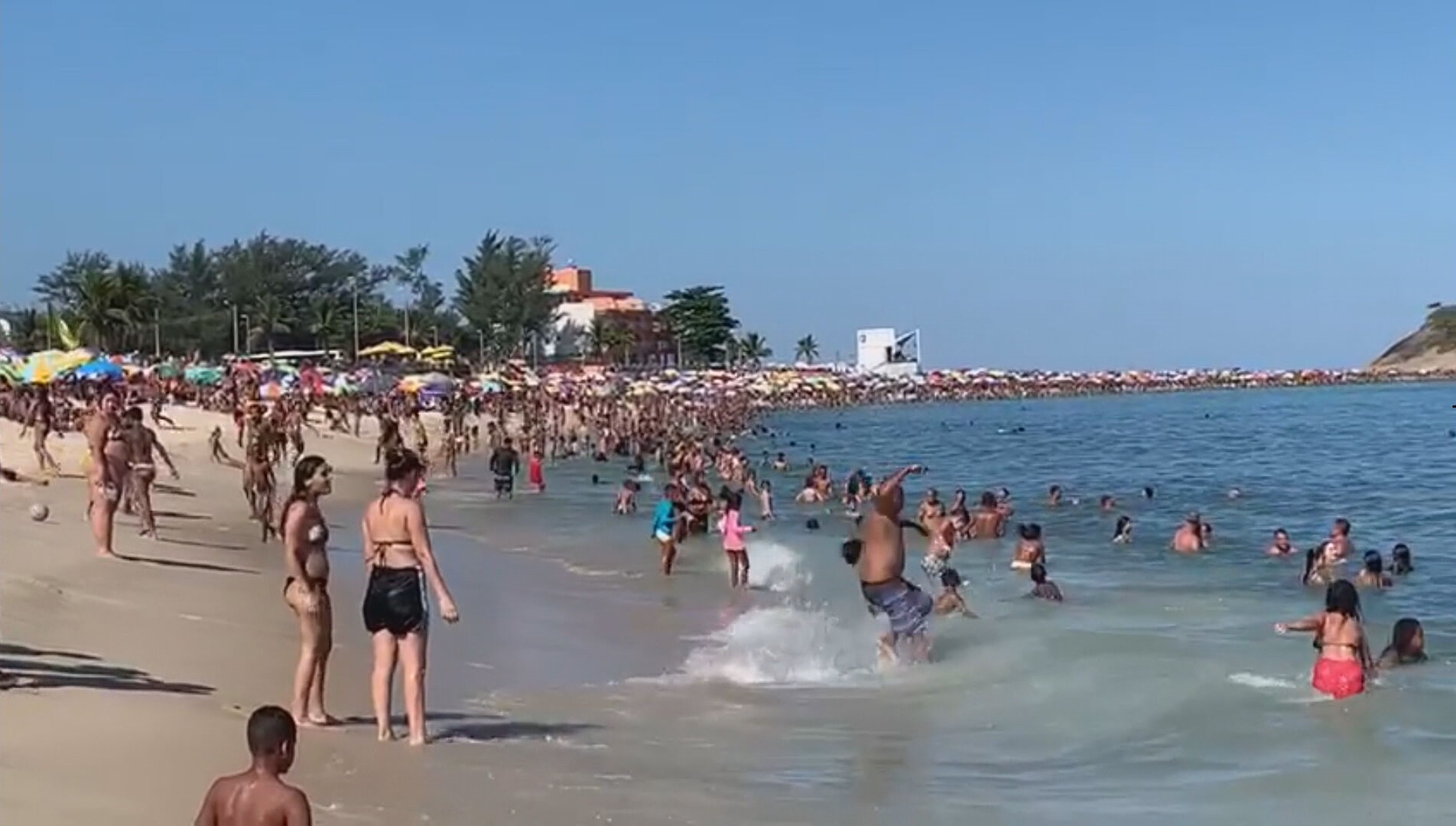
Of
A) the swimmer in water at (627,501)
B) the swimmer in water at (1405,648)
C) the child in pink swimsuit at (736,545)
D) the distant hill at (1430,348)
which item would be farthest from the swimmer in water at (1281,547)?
the distant hill at (1430,348)

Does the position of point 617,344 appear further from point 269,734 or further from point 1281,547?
point 269,734

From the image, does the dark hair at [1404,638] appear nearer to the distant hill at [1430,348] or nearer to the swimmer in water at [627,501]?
the swimmer in water at [627,501]

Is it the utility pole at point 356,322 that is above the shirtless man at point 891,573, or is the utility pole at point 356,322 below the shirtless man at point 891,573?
above

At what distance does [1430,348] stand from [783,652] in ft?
619

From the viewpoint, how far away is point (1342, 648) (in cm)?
974

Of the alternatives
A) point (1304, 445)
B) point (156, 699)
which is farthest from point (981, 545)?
point (1304, 445)

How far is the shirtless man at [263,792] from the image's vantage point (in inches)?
165

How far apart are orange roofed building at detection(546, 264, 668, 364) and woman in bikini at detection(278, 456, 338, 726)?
102199mm

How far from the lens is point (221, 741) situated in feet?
22.8

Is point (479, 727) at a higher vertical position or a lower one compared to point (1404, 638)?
higher

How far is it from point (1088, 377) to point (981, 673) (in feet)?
464

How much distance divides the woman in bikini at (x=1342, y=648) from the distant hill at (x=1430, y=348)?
179 m

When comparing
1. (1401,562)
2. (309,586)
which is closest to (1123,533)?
(1401,562)

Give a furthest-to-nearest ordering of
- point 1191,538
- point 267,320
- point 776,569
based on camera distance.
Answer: point 267,320, point 1191,538, point 776,569
